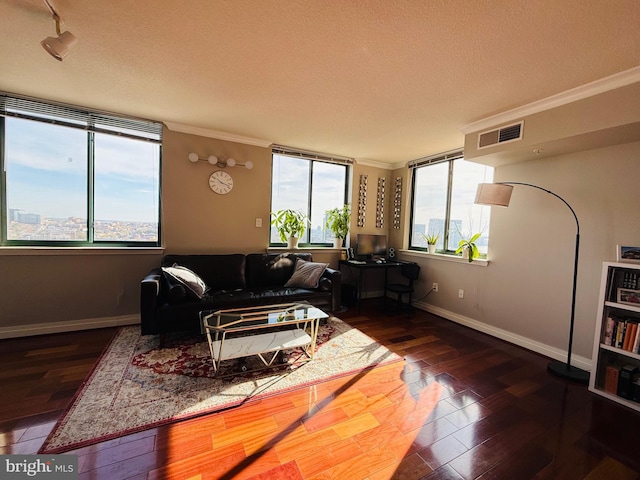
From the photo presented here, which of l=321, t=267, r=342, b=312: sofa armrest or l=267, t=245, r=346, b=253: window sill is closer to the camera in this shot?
l=321, t=267, r=342, b=312: sofa armrest

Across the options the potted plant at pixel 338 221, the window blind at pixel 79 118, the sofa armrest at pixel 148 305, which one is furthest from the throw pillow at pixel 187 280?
the potted plant at pixel 338 221

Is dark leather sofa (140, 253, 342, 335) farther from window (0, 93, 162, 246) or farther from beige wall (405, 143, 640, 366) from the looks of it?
beige wall (405, 143, 640, 366)

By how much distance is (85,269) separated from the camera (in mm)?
3061

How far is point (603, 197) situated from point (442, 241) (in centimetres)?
186

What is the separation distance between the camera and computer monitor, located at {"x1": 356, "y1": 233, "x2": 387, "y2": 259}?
448cm

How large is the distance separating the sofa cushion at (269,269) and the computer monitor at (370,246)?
119 centimetres

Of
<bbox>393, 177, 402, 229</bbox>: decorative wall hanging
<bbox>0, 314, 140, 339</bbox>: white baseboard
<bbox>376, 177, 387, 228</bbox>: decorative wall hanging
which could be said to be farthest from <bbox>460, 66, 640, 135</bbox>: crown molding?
<bbox>0, 314, 140, 339</bbox>: white baseboard

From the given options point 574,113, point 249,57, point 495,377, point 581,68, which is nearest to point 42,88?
point 249,57

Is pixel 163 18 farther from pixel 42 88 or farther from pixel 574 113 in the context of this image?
pixel 574 113

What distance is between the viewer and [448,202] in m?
4.03

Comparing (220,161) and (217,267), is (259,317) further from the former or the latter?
(220,161)

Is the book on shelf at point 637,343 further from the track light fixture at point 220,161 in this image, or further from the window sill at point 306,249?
the track light fixture at point 220,161

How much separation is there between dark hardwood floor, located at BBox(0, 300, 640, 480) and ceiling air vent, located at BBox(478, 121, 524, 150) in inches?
84.3

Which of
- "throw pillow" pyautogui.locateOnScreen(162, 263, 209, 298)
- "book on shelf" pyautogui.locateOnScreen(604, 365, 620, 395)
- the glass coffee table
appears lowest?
"book on shelf" pyautogui.locateOnScreen(604, 365, 620, 395)
